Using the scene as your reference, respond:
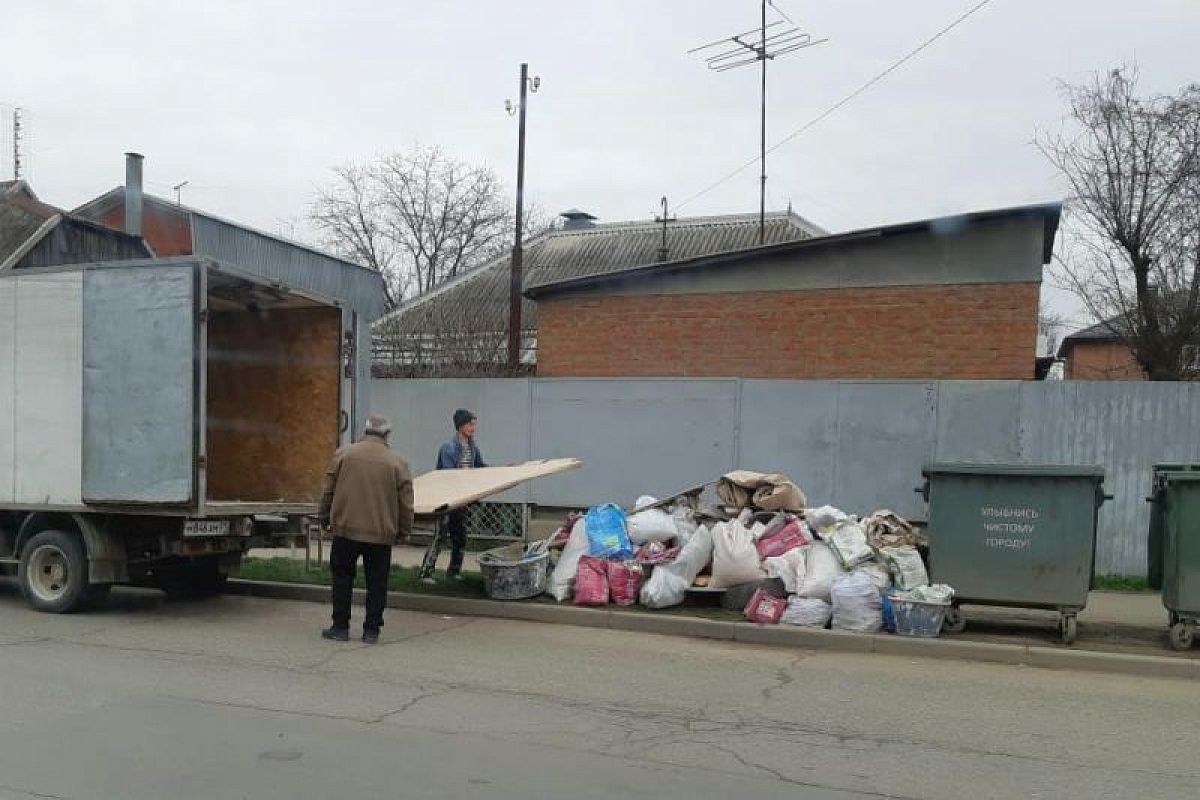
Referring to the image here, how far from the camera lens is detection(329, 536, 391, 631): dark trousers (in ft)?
26.1

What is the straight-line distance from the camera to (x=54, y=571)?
9086 millimetres

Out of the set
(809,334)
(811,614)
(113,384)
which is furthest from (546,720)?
(809,334)

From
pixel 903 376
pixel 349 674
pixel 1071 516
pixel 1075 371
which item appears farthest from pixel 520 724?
pixel 1075 371

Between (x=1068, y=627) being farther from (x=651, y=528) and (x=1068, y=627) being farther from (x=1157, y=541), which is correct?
(x=651, y=528)

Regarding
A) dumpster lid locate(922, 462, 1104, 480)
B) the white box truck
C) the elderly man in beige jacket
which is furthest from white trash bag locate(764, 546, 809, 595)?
the white box truck

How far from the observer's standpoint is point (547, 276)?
105 ft

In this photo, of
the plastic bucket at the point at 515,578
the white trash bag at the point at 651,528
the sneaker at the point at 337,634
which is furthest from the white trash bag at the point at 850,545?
the sneaker at the point at 337,634

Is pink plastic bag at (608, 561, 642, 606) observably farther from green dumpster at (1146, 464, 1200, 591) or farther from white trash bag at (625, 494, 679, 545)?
green dumpster at (1146, 464, 1200, 591)

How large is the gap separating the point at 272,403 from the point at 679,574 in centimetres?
485

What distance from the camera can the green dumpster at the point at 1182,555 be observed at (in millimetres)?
7645

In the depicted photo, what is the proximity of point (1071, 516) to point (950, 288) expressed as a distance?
613cm

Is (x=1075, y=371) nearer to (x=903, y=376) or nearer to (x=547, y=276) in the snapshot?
(x=547, y=276)

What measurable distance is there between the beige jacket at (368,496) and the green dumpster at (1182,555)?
593 centimetres

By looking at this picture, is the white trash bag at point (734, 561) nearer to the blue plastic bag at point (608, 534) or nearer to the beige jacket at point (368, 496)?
the blue plastic bag at point (608, 534)
